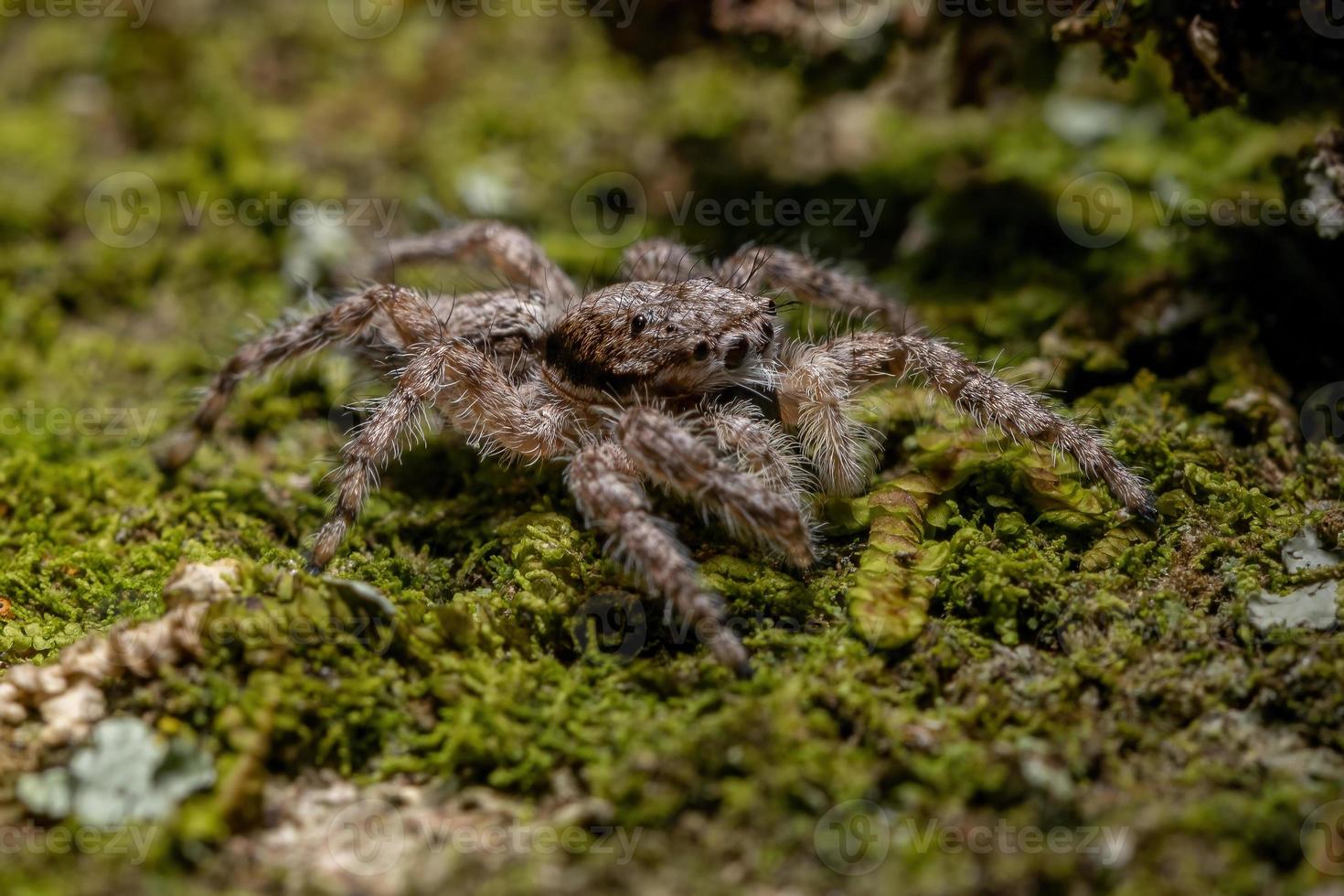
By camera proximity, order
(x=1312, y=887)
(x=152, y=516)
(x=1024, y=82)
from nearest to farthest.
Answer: (x=1312, y=887)
(x=152, y=516)
(x=1024, y=82)

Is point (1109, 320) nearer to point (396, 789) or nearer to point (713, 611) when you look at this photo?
point (713, 611)

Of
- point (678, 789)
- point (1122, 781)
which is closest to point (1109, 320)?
point (1122, 781)

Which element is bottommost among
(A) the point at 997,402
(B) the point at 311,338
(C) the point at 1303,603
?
(C) the point at 1303,603

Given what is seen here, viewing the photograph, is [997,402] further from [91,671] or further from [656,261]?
[91,671]

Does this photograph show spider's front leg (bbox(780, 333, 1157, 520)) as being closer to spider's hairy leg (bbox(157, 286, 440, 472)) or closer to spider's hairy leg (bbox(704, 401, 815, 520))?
spider's hairy leg (bbox(704, 401, 815, 520))

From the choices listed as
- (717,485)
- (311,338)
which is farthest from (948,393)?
(311,338)

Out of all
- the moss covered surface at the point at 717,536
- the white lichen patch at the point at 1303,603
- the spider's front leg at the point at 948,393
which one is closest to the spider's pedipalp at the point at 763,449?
the spider's front leg at the point at 948,393
